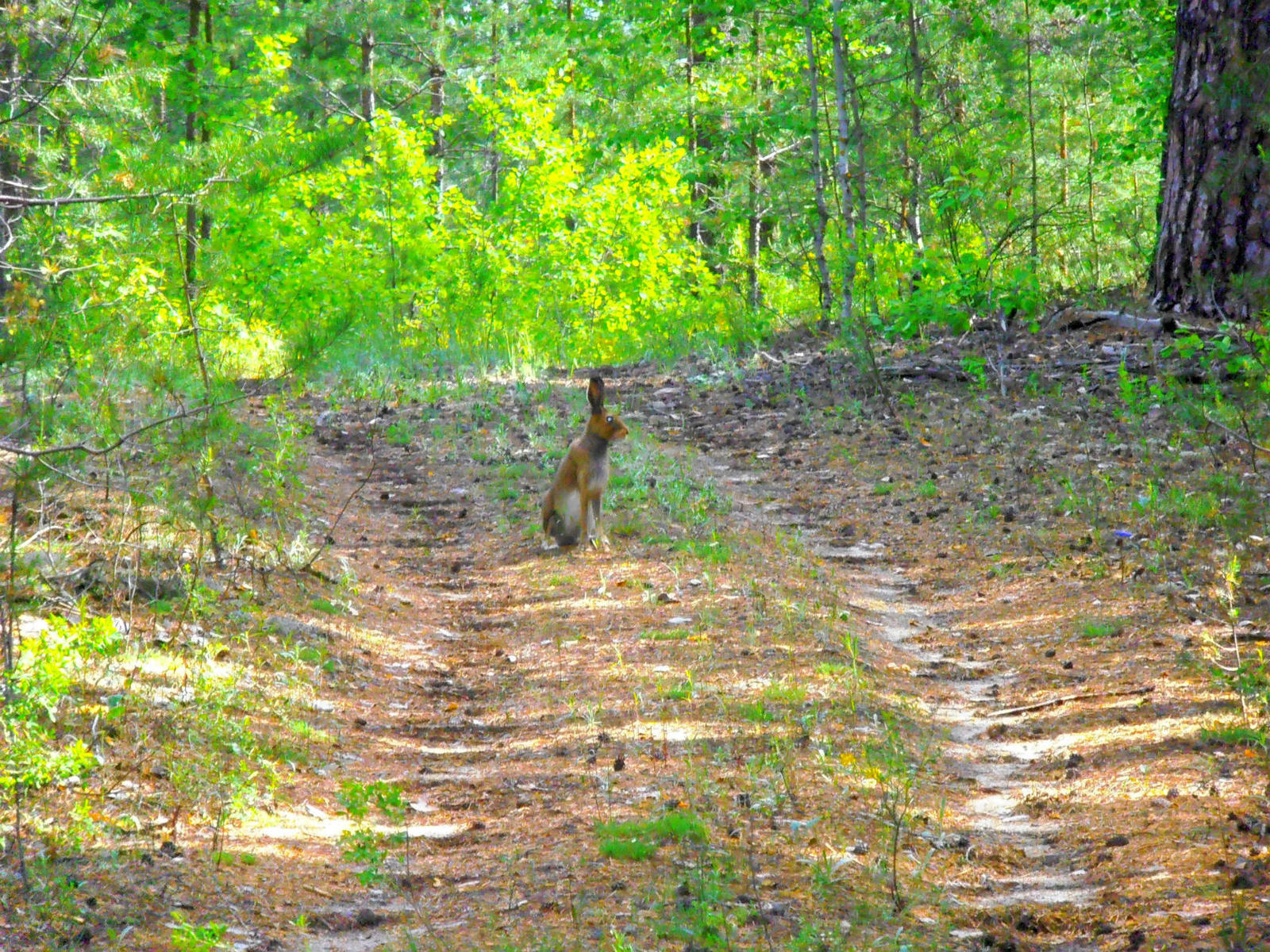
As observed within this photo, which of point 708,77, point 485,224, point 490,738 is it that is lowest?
point 490,738

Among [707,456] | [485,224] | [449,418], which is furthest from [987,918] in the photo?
[485,224]

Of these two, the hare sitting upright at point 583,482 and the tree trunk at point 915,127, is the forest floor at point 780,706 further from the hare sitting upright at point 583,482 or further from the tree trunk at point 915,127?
the tree trunk at point 915,127

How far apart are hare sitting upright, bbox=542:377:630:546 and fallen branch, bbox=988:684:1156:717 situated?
416cm

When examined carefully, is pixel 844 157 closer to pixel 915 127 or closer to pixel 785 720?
pixel 915 127

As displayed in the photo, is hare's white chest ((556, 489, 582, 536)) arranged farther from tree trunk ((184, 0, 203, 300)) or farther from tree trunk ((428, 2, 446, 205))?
tree trunk ((428, 2, 446, 205))

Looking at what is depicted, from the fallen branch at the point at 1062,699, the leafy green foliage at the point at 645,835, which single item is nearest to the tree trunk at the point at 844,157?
the fallen branch at the point at 1062,699

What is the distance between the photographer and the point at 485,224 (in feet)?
96.3

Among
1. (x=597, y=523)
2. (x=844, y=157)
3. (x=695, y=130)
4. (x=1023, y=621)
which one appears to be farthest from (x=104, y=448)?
(x=695, y=130)

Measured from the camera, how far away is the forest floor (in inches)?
176

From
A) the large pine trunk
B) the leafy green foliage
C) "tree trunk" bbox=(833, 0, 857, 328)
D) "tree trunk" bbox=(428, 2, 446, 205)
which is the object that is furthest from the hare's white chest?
"tree trunk" bbox=(428, 2, 446, 205)

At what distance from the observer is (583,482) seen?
9.89 meters

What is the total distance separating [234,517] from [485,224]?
20834mm

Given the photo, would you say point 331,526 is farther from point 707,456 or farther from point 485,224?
point 485,224

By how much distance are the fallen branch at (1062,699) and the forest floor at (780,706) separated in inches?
0.8
